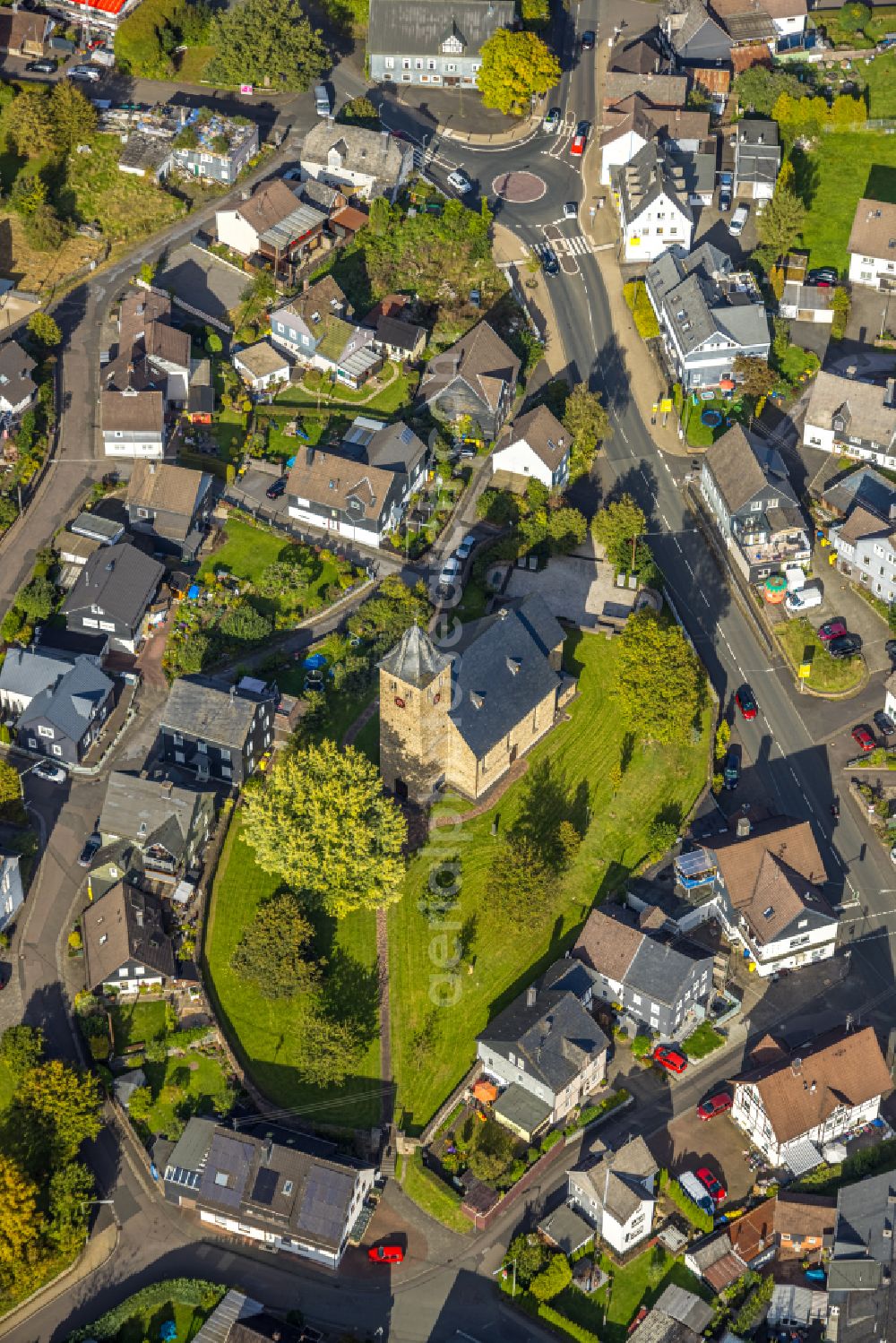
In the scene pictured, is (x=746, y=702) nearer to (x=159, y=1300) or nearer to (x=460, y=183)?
(x=159, y=1300)

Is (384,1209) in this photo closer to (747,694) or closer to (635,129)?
(747,694)

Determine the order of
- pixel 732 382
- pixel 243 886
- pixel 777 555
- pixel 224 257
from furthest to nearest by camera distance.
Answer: pixel 224 257
pixel 732 382
pixel 777 555
pixel 243 886

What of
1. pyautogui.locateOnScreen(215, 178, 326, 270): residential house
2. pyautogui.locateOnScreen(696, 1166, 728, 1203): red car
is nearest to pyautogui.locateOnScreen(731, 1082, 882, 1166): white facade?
pyautogui.locateOnScreen(696, 1166, 728, 1203): red car

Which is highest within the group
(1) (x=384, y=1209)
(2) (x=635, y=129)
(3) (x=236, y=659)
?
(2) (x=635, y=129)

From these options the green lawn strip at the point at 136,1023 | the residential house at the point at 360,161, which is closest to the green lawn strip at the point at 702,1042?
the green lawn strip at the point at 136,1023

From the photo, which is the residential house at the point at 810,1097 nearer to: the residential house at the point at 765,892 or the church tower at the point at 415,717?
the residential house at the point at 765,892

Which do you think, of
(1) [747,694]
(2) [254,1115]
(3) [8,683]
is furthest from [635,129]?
(2) [254,1115]
